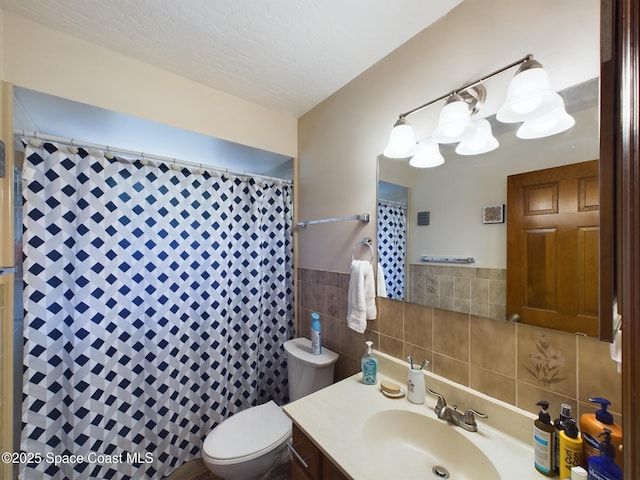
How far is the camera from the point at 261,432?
1314 millimetres

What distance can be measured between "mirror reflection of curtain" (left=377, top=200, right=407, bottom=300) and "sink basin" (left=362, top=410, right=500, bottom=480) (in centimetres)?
49

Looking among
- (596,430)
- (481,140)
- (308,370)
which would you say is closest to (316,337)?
(308,370)

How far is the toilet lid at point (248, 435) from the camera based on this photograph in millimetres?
1191

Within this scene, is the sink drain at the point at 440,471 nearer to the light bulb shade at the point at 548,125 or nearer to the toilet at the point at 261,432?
the toilet at the point at 261,432

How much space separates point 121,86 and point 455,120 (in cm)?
163

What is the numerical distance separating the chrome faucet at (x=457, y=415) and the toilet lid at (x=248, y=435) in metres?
0.80

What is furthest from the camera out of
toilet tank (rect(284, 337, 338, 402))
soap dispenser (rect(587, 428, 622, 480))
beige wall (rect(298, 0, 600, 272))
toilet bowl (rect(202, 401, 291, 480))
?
toilet tank (rect(284, 337, 338, 402))

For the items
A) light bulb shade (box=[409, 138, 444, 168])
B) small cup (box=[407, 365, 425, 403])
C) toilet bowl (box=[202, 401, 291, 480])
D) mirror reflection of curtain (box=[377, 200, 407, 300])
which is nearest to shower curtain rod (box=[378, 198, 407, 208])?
mirror reflection of curtain (box=[377, 200, 407, 300])

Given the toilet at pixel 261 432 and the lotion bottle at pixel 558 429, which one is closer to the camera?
the lotion bottle at pixel 558 429

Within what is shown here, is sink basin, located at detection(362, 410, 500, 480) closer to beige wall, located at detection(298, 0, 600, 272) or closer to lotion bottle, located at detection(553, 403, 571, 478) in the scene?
lotion bottle, located at detection(553, 403, 571, 478)

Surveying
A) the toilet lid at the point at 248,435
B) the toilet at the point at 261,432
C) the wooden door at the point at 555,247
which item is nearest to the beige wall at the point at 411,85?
the wooden door at the point at 555,247

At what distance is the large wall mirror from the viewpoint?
0.76 m

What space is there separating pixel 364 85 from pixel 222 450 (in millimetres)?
2009

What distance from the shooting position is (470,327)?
0.96m
